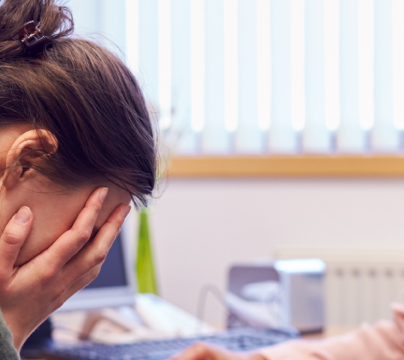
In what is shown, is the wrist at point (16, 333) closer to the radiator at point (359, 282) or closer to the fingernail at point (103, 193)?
the fingernail at point (103, 193)

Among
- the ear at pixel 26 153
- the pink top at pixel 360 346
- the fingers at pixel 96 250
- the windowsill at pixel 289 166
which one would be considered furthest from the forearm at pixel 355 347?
the windowsill at pixel 289 166

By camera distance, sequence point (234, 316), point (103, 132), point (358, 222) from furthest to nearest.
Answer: point (358, 222) → point (234, 316) → point (103, 132)

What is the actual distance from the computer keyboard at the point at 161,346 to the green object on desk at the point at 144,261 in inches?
19.8

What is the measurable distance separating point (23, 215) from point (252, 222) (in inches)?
51.1

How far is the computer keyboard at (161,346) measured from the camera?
2.42 feet

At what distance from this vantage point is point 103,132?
0.47 m

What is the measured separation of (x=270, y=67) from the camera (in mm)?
1749

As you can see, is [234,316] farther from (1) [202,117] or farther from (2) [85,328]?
(1) [202,117]

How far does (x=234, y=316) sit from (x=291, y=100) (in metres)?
0.88

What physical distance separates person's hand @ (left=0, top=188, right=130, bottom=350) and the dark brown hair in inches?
1.8

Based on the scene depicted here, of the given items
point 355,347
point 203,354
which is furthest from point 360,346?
point 203,354

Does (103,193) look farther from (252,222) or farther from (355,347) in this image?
(252,222)

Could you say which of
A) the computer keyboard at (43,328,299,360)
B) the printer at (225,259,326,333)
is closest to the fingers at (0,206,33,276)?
the computer keyboard at (43,328,299,360)

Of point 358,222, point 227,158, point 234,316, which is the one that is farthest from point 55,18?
point 358,222
